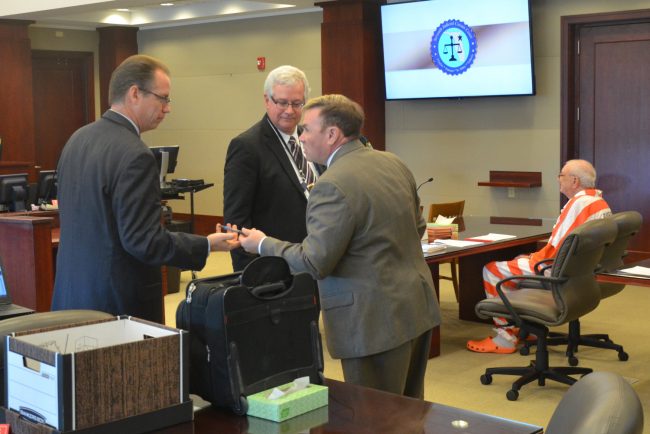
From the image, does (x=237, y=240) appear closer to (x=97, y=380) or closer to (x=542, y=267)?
(x=97, y=380)

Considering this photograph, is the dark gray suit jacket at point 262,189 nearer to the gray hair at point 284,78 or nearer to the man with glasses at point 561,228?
the gray hair at point 284,78

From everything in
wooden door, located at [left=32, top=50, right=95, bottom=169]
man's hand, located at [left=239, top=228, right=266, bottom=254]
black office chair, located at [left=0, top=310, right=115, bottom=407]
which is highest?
wooden door, located at [left=32, top=50, right=95, bottom=169]

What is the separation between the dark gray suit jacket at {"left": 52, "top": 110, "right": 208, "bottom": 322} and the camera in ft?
8.79

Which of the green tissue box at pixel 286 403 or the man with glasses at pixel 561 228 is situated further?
the man with glasses at pixel 561 228

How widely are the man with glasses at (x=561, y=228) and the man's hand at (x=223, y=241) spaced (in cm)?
274

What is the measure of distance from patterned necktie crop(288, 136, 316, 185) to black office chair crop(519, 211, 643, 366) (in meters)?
1.83

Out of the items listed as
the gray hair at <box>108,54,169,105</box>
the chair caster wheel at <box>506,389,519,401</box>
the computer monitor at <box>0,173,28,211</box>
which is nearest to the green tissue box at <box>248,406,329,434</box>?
the gray hair at <box>108,54,169,105</box>

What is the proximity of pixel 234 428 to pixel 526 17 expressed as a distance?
701 centimetres

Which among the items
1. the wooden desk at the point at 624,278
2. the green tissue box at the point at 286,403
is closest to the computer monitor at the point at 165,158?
the wooden desk at the point at 624,278

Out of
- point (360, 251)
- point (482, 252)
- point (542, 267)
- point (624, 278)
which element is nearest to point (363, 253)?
point (360, 251)

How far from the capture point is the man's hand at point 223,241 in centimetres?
288

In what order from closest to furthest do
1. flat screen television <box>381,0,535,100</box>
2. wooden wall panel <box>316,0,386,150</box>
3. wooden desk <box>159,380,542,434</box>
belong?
wooden desk <box>159,380,542,434</box>
flat screen television <box>381,0,535,100</box>
wooden wall panel <box>316,0,386,150</box>

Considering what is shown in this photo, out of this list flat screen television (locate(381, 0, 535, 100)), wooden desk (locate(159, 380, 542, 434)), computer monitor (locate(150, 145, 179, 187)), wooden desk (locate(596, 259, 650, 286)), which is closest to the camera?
wooden desk (locate(159, 380, 542, 434))

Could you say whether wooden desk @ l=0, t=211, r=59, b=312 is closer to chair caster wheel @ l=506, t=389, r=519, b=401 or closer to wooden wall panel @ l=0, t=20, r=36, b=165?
chair caster wheel @ l=506, t=389, r=519, b=401
